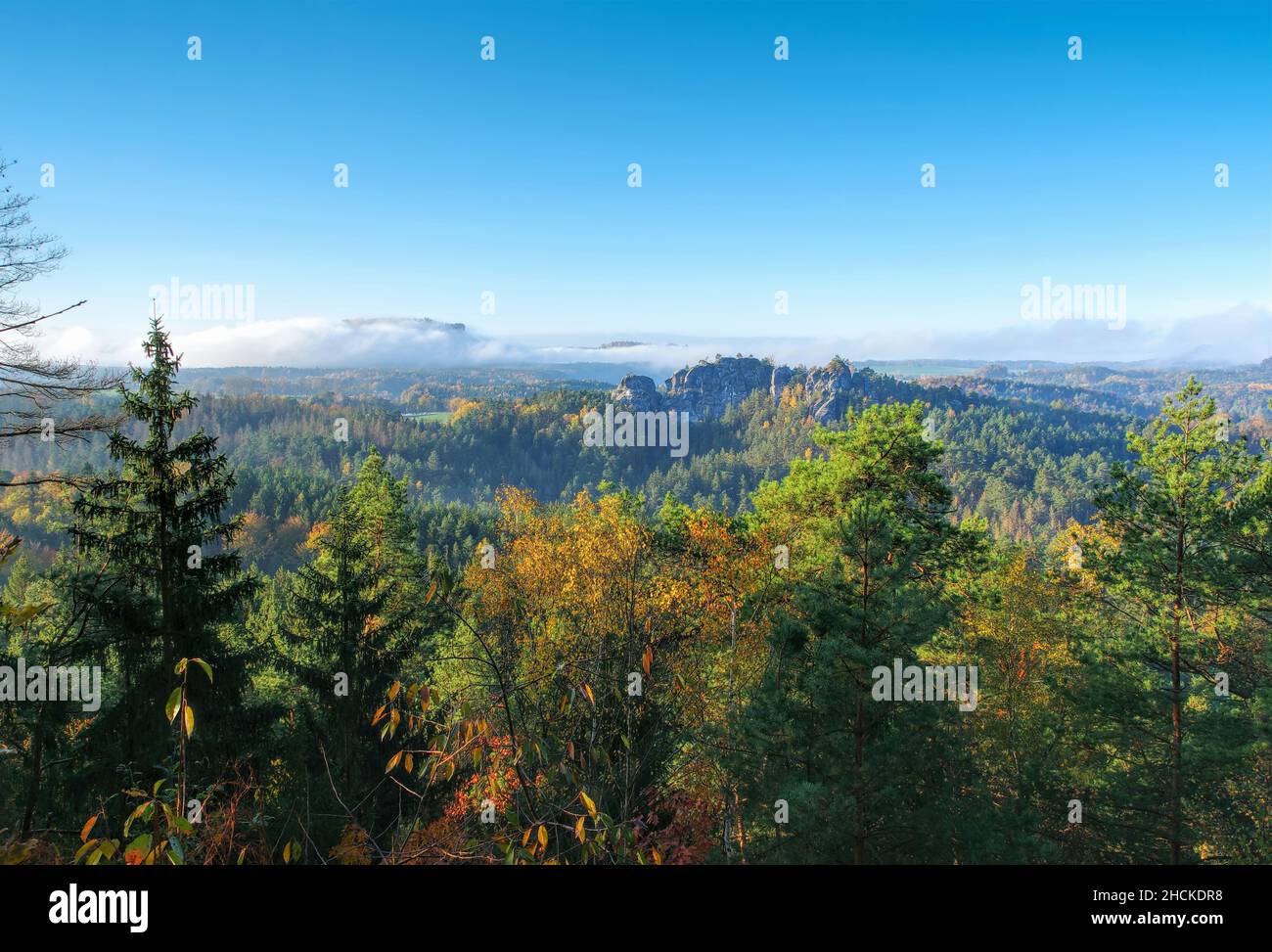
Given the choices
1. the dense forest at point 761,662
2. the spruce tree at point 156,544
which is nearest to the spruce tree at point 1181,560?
the dense forest at point 761,662

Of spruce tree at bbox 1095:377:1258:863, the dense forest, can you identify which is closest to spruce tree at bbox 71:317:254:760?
the dense forest

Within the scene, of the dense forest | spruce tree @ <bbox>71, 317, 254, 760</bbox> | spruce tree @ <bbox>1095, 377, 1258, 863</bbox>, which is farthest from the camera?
spruce tree @ <bbox>1095, 377, 1258, 863</bbox>

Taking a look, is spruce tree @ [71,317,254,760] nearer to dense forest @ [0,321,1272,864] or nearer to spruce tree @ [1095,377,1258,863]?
dense forest @ [0,321,1272,864]

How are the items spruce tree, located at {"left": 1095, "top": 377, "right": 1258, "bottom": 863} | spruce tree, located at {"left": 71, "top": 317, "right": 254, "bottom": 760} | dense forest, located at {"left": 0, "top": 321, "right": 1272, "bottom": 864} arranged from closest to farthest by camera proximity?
1. dense forest, located at {"left": 0, "top": 321, "right": 1272, "bottom": 864}
2. spruce tree, located at {"left": 71, "top": 317, "right": 254, "bottom": 760}
3. spruce tree, located at {"left": 1095, "top": 377, "right": 1258, "bottom": 863}

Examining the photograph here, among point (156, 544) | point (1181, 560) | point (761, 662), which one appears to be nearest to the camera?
point (156, 544)

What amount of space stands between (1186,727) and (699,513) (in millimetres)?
10795

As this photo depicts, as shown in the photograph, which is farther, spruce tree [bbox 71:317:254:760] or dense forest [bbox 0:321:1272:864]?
→ spruce tree [bbox 71:317:254:760]

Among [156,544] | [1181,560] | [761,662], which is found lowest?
[761,662]

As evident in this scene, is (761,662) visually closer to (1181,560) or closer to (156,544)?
(1181,560)

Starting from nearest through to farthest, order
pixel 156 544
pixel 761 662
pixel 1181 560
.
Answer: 1. pixel 156 544
2. pixel 1181 560
3. pixel 761 662

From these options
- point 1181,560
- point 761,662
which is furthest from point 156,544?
point 1181,560

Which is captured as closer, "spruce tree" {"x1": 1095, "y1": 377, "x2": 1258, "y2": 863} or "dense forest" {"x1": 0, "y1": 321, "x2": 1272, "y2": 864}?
"dense forest" {"x1": 0, "y1": 321, "x2": 1272, "y2": 864}
